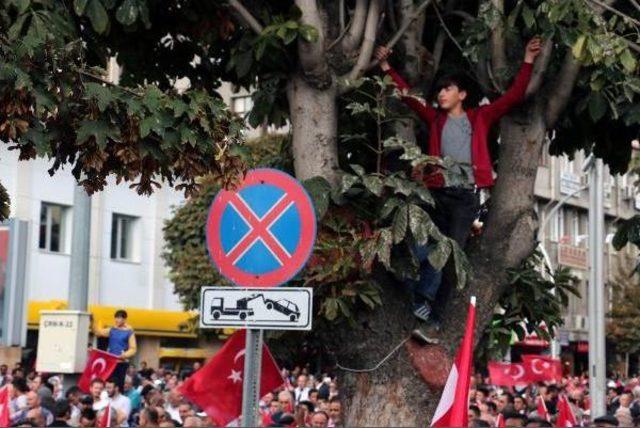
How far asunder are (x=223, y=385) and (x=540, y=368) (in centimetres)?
1808

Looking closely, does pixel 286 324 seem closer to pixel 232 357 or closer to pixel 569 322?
pixel 232 357

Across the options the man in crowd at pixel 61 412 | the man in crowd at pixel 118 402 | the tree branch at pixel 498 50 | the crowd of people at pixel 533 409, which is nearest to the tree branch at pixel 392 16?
the tree branch at pixel 498 50

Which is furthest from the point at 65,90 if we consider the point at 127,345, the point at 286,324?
the point at 127,345

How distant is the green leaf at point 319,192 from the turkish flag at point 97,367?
871cm

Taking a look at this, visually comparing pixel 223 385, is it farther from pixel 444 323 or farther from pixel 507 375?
pixel 507 375

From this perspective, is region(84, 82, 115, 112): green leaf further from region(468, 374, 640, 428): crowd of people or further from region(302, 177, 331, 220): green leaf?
region(468, 374, 640, 428): crowd of people

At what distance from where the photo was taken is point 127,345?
63.2 ft

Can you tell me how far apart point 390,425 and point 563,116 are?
2665 millimetres

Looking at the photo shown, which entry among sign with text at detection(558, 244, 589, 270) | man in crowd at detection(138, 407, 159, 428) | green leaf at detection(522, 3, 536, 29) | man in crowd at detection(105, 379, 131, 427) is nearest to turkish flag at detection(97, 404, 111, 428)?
man in crowd at detection(138, 407, 159, 428)

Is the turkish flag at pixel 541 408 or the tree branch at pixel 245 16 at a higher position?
the tree branch at pixel 245 16

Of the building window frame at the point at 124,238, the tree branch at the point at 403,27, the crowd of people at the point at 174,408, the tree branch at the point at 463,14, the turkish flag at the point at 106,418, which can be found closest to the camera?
the tree branch at the point at 403,27

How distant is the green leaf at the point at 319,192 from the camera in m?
9.42

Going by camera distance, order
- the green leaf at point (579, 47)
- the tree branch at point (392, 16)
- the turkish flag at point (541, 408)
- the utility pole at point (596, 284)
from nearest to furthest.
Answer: the green leaf at point (579, 47)
the tree branch at point (392, 16)
the turkish flag at point (541, 408)
the utility pole at point (596, 284)

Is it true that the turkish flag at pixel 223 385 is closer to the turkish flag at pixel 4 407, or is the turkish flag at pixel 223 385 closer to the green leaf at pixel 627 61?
the green leaf at pixel 627 61
